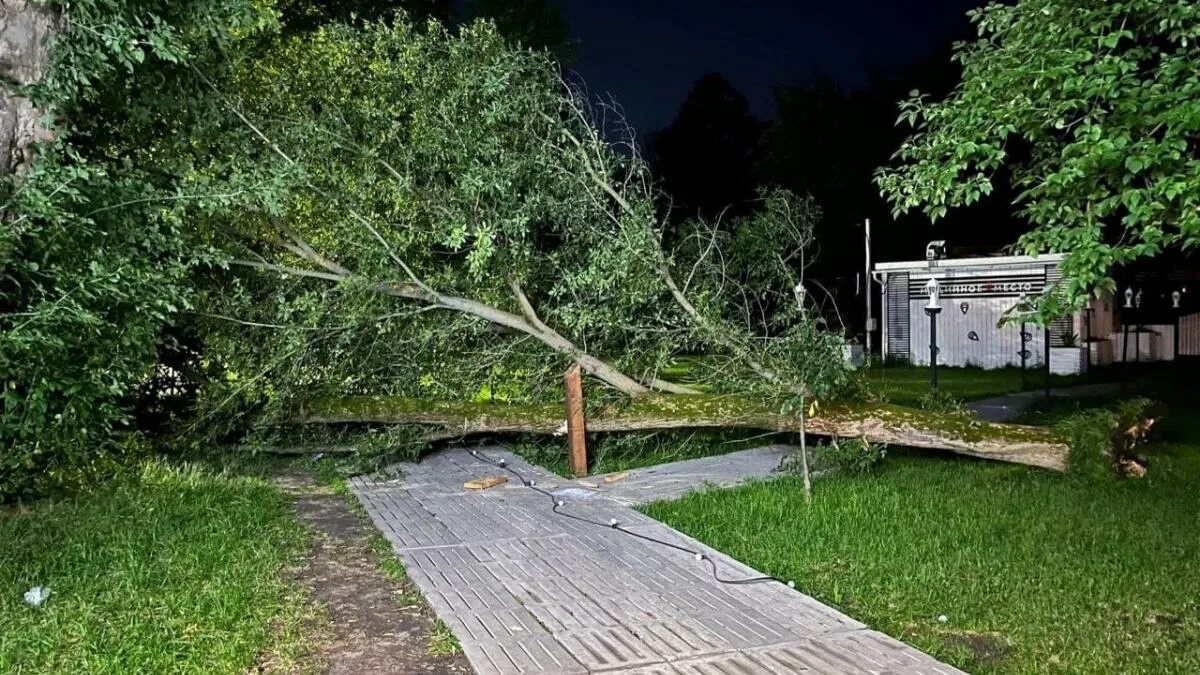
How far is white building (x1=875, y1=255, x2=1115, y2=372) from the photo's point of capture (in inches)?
719

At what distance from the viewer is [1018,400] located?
43.5 ft

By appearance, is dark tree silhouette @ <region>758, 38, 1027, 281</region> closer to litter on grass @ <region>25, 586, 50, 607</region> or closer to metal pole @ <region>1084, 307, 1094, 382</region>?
metal pole @ <region>1084, 307, 1094, 382</region>

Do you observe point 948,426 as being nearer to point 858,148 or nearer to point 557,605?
point 557,605

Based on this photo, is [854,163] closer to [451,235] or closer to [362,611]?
[451,235]

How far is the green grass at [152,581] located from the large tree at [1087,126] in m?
3.98

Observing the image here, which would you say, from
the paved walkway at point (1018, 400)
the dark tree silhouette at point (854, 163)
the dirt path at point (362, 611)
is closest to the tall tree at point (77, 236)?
the dirt path at point (362, 611)

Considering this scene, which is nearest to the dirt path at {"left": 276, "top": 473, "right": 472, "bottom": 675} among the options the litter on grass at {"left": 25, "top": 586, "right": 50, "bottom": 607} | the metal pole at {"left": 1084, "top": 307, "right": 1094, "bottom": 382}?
the litter on grass at {"left": 25, "top": 586, "right": 50, "bottom": 607}

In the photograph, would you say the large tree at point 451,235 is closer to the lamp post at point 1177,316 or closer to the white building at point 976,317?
the white building at point 976,317

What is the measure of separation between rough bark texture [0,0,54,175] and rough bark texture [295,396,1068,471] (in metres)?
4.25

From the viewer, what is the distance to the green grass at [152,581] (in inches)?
168

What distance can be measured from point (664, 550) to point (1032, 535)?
2.27m

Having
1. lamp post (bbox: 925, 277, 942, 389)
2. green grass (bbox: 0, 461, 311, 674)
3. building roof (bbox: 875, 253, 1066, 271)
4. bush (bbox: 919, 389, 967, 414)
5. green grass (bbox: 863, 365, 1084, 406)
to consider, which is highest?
building roof (bbox: 875, 253, 1066, 271)

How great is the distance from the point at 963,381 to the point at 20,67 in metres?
14.5

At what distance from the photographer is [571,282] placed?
8852mm
